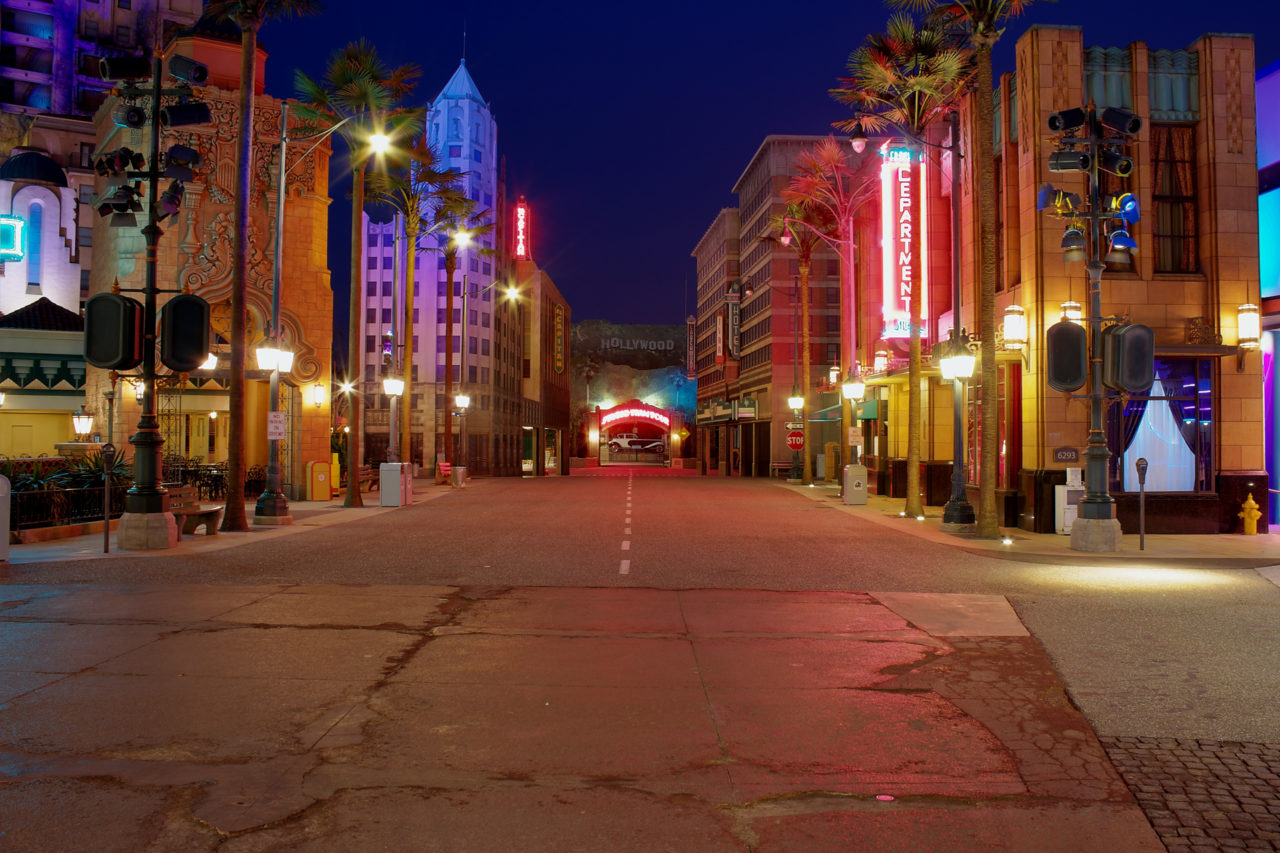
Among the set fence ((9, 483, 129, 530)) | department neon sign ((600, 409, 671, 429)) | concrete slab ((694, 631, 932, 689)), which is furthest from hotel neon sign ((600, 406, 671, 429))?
concrete slab ((694, 631, 932, 689))

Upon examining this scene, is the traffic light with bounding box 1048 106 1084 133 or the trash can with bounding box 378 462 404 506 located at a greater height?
the traffic light with bounding box 1048 106 1084 133

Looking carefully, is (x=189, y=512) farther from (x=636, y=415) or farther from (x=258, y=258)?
(x=636, y=415)

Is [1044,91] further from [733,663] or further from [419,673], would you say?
[419,673]

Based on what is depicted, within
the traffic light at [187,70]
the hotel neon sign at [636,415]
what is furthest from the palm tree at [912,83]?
the hotel neon sign at [636,415]

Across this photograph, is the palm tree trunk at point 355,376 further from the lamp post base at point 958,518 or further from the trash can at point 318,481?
the lamp post base at point 958,518

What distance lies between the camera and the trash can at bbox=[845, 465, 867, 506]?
1188 inches

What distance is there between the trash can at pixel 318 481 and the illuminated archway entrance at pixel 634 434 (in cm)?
8752

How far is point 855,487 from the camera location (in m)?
30.3

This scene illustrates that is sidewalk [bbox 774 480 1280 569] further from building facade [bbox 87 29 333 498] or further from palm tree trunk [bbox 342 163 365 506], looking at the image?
building facade [bbox 87 29 333 498]

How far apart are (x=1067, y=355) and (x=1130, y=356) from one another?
1.35 metres

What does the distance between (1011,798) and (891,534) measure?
15.6 meters

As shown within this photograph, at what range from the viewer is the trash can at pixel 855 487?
1188 inches

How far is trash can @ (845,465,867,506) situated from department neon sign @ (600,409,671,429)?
87.3 meters

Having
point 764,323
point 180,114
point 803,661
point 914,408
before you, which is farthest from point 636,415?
point 803,661
